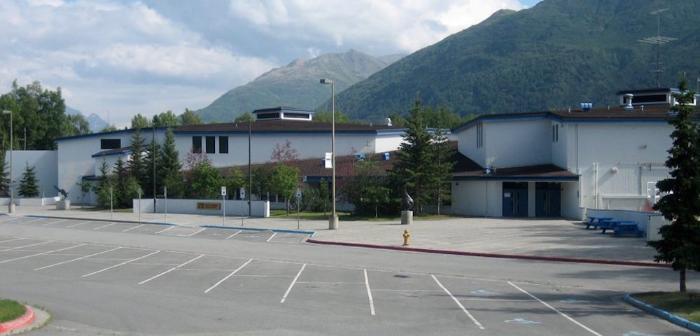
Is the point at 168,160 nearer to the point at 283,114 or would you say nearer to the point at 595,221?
the point at 283,114

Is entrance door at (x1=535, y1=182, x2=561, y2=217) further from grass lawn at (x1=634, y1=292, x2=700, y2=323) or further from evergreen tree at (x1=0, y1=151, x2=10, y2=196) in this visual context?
evergreen tree at (x1=0, y1=151, x2=10, y2=196)

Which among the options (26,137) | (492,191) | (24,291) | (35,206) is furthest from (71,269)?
(26,137)

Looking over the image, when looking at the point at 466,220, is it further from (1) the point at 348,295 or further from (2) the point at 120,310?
(2) the point at 120,310

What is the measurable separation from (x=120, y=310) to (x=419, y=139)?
36942 mm

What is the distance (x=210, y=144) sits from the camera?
232 feet

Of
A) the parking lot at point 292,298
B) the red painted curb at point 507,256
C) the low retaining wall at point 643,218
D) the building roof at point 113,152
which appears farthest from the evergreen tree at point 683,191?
the building roof at point 113,152

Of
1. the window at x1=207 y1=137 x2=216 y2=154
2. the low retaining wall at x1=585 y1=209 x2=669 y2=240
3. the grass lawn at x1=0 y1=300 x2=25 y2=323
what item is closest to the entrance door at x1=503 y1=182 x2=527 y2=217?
the low retaining wall at x1=585 y1=209 x2=669 y2=240

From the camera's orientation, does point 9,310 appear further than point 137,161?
No

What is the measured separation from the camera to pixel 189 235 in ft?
132

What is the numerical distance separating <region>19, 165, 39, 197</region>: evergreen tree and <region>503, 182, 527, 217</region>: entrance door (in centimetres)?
5973

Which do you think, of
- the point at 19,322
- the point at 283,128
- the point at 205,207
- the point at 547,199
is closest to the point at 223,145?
the point at 283,128

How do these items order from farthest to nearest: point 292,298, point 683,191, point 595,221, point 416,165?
point 416,165
point 595,221
point 292,298
point 683,191

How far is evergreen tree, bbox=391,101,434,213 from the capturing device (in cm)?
5116

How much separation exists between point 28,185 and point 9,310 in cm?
7791
